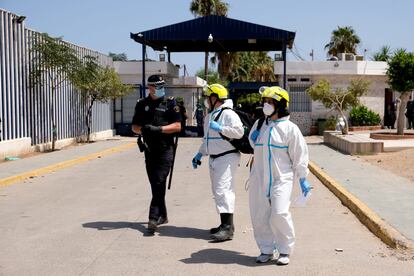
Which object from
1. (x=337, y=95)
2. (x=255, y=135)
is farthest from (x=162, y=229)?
(x=337, y=95)

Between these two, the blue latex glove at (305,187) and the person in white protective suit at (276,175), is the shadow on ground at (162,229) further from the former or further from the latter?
the blue latex glove at (305,187)

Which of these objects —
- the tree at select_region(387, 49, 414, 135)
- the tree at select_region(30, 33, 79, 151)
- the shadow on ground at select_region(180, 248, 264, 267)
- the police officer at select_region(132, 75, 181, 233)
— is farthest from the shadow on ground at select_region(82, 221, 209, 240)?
the tree at select_region(387, 49, 414, 135)

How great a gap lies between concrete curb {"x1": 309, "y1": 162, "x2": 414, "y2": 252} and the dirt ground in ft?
7.16

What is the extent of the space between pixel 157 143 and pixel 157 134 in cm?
12

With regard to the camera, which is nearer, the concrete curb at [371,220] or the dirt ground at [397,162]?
the concrete curb at [371,220]

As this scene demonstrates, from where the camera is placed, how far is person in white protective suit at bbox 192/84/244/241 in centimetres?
712

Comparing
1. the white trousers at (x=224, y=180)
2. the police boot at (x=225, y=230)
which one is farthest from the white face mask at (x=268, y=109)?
the police boot at (x=225, y=230)

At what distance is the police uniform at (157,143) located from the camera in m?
7.70

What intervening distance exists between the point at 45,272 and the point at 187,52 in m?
31.8

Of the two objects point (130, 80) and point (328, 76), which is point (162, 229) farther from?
point (130, 80)

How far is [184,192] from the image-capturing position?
11469mm

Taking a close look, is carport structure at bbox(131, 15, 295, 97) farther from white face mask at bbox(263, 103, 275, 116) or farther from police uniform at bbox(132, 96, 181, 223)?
white face mask at bbox(263, 103, 275, 116)

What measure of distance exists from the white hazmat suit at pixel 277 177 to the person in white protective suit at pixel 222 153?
3.42 ft

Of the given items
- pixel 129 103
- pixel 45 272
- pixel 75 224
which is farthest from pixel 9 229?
pixel 129 103
